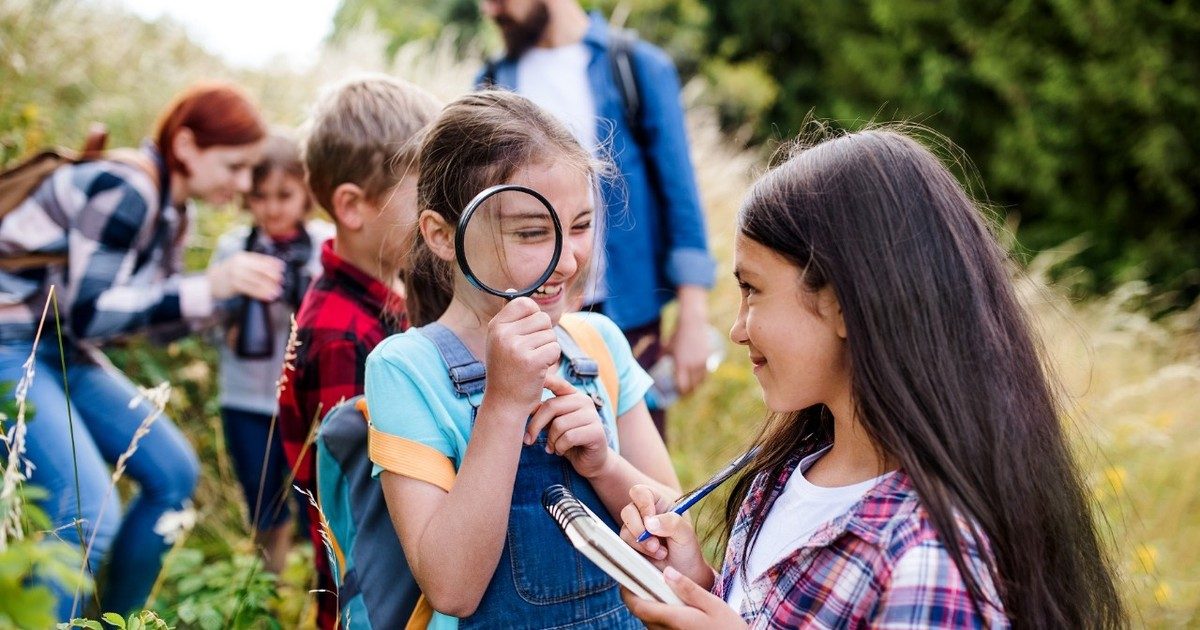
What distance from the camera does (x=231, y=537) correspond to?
3990 millimetres

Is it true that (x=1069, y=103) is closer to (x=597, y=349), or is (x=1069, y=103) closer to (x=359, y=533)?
(x=597, y=349)

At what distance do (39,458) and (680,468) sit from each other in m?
2.43

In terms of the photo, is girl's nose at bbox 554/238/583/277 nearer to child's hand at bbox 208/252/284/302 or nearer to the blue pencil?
the blue pencil

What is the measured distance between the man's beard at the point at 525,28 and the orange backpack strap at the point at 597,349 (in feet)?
6.00

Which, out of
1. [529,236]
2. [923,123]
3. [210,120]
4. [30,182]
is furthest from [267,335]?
[923,123]

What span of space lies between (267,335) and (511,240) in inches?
87.7

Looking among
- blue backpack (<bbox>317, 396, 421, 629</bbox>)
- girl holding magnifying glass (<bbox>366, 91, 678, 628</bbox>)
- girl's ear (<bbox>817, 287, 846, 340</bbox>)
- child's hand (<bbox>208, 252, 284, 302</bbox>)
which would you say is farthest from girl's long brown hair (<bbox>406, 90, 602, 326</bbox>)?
child's hand (<bbox>208, 252, 284, 302</bbox>)

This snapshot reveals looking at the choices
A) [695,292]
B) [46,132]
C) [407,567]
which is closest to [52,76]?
[46,132]

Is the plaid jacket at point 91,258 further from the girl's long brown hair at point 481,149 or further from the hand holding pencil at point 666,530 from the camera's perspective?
Result: the hand holding pencil at point 666,530

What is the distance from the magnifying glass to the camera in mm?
1669

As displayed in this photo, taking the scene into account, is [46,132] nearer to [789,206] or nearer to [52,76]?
[52,76]

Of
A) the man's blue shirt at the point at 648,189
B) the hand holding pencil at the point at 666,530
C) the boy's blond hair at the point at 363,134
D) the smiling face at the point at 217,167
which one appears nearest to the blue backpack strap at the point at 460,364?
the hand holding pencil at the point at 666,530

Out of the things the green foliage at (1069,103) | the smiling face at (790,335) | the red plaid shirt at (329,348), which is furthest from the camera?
the green foliage at (1069,103)

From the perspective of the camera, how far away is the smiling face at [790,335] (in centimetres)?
158
